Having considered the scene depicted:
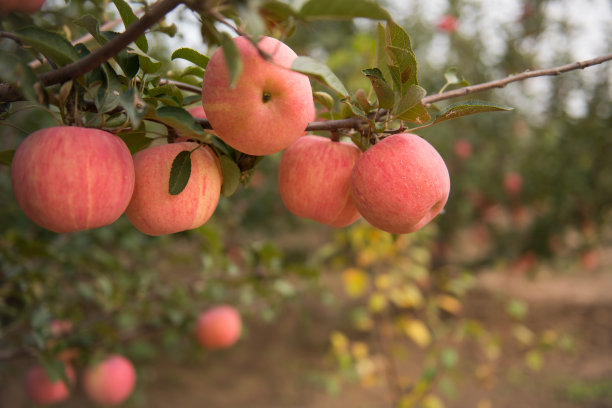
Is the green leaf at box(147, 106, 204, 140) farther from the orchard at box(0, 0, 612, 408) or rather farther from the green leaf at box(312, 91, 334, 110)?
the green leaf at box(312, 91, 334, 110)

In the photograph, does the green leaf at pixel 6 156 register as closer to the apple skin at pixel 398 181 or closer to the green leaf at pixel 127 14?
the green leaf at pixel 127 14

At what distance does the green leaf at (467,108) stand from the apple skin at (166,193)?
1.17 feet

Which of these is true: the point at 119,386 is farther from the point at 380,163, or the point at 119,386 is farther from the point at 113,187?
the point at 380,163

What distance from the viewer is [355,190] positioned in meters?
0.61

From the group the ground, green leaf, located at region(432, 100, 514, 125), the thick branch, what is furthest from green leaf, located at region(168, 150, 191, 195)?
the ground

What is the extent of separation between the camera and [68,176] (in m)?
0.49

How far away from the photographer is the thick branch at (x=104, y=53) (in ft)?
1.33

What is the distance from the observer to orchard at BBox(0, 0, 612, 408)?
0.50m

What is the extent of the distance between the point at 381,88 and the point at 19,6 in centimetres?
66

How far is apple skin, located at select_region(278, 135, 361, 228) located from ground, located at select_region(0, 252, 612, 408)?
4.82 feet

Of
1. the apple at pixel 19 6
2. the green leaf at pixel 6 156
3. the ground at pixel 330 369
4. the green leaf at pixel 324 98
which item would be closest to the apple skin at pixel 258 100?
the green leaf at pixel 324 98

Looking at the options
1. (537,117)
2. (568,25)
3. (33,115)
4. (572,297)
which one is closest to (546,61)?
(568,25)

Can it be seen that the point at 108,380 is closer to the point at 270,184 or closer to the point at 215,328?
the point at 215,328

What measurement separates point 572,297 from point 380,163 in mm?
4506
